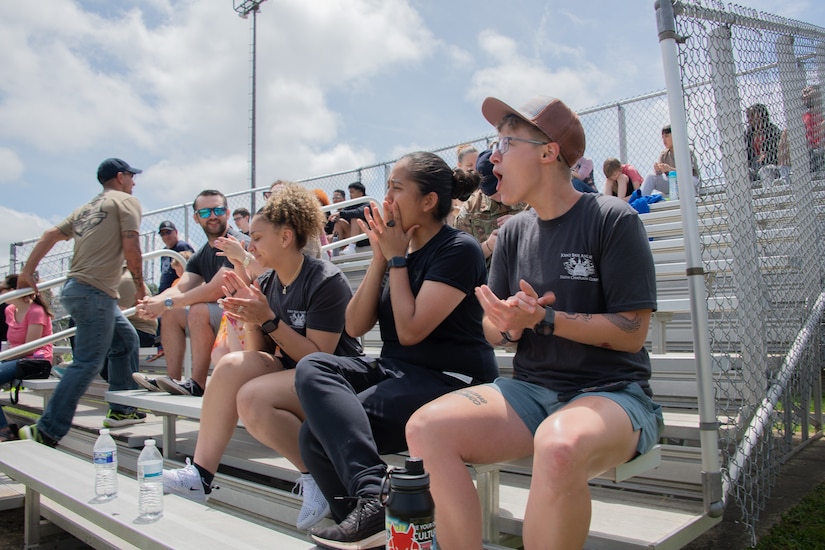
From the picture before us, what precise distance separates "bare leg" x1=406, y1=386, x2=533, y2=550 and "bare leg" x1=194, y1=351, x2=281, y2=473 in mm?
1203

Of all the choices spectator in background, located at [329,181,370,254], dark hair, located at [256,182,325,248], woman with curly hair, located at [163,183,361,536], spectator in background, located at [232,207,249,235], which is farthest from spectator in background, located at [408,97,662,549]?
spectator in background, located at [232,207,249,235]

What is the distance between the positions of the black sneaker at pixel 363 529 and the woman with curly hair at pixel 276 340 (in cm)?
49

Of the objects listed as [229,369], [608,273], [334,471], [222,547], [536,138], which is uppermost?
[536,138]

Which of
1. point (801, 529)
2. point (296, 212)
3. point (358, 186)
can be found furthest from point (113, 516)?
point (358, 186)

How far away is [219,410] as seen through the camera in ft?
8.81

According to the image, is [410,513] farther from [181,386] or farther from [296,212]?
[181,386]

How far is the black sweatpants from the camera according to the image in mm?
1930

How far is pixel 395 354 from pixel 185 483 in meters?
1.03

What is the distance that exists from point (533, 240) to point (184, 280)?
2989 millimetres

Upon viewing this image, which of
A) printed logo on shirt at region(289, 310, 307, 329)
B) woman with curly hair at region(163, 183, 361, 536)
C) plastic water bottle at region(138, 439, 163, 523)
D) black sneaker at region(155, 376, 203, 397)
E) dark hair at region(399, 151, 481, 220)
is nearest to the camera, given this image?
plastic water bottle at region(138, 439, 163, 523)

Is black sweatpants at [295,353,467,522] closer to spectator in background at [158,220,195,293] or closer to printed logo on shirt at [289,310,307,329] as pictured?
printed logo on shirt at [289,310,307,329]

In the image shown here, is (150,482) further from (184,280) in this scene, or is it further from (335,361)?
(184,280)

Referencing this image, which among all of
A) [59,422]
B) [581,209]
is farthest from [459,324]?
[59,422]

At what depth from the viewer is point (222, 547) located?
1.90 meters
